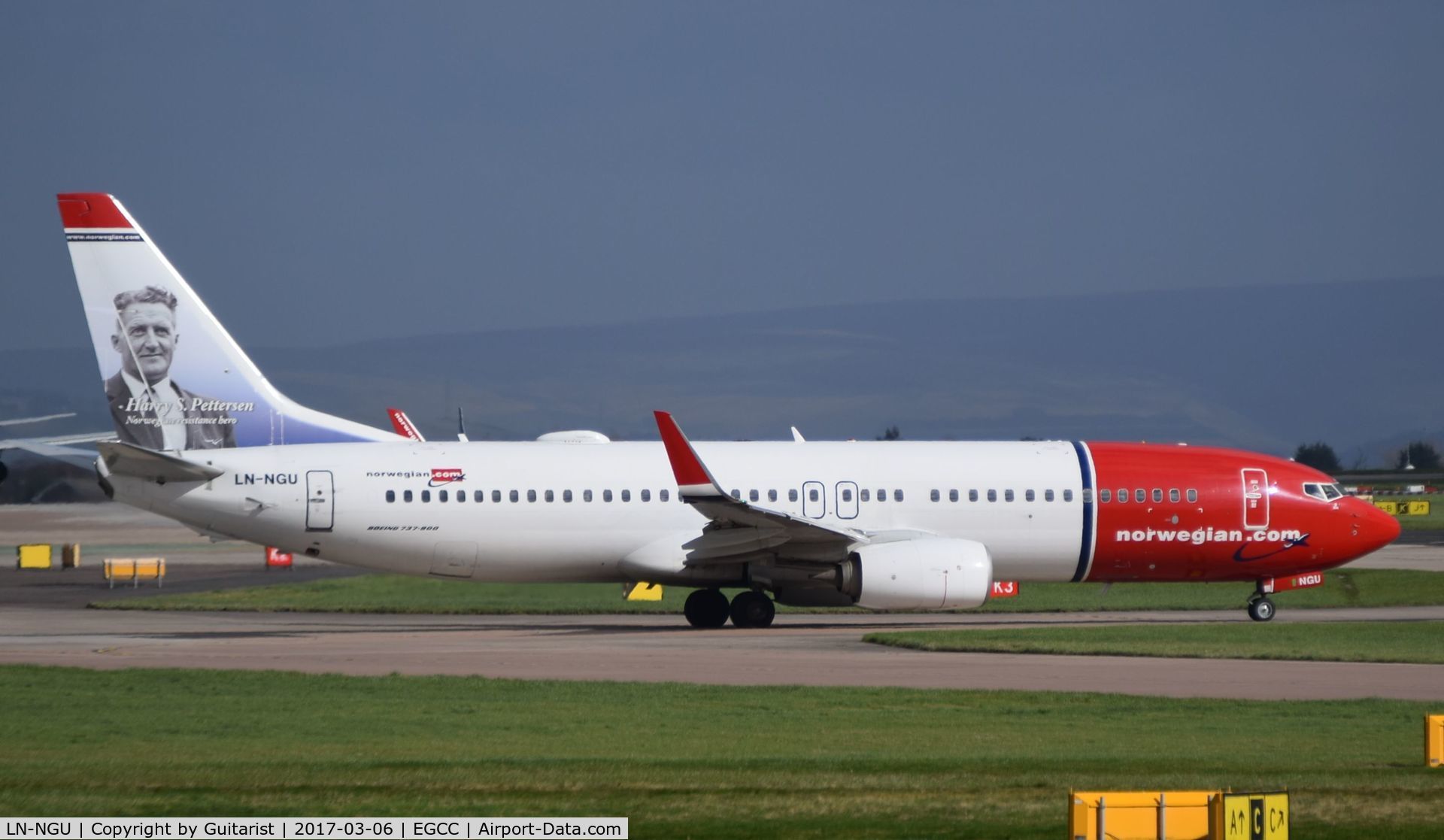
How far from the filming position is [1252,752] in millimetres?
16141

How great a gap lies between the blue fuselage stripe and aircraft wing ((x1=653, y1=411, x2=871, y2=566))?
4395mm

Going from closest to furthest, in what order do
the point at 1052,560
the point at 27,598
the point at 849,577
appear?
the point at 849,577 < the point at 1052,560 < the point at 27,598

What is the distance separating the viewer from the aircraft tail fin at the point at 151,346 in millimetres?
30312

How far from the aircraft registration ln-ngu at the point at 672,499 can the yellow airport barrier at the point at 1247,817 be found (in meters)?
19.6

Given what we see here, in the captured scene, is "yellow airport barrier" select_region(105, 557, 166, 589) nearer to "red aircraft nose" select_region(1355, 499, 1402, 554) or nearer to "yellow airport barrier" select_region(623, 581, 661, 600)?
"yellow airport barrier" select_region(623, 581, 661, 600)

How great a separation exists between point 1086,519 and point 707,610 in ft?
24.5

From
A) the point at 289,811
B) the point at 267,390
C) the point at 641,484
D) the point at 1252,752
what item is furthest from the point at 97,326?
the point at 1252,752

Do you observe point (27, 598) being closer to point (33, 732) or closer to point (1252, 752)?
point (33, 732)

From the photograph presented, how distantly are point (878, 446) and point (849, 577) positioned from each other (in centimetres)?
387

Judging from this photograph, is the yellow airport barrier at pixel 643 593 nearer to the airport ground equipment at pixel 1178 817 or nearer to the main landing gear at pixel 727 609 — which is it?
the main landing gear at pixel 727 609

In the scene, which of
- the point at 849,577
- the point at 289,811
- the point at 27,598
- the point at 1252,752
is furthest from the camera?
the point at 27,598

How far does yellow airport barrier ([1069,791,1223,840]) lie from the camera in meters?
9.59
